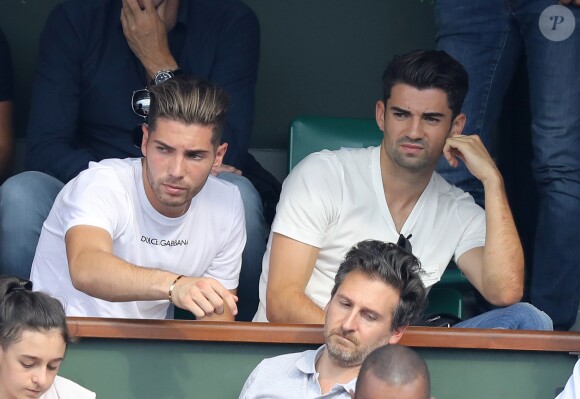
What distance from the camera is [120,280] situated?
11.0 ft

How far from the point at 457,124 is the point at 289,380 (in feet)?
3.81

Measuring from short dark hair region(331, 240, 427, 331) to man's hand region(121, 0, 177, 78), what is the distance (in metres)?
1.21

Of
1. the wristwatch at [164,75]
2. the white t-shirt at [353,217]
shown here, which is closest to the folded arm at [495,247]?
the white t-shirt at [353,217]

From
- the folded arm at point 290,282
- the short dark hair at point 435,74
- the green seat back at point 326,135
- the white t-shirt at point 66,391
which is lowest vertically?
the white t-shirt at point 66,391

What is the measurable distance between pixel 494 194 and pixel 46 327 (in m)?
1.44

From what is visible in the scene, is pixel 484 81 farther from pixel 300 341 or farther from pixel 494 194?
pixel 300 341

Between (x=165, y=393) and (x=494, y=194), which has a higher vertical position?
(x=494, y=194)

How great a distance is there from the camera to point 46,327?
10.4ft

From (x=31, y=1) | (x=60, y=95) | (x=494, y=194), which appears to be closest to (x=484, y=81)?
(x=494, y=194)

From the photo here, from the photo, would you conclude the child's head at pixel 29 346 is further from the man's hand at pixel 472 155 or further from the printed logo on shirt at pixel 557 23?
the printed logo on shirt at pixel 557 23

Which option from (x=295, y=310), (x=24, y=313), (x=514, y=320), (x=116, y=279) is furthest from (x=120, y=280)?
(x=514, y=320)

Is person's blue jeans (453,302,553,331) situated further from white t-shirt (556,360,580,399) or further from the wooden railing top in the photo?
white t-shirt (556,360,580,399)

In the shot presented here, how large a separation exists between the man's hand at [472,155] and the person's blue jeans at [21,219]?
4.10ft

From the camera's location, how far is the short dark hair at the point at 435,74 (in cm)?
403
